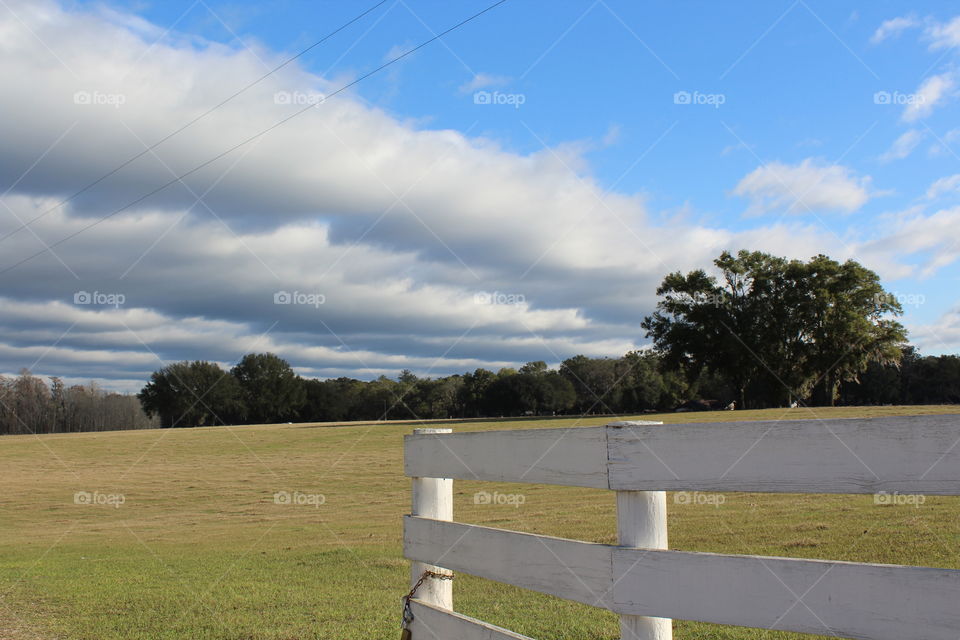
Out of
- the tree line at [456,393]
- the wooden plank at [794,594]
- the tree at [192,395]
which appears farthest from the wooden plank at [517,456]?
the tree at [192,395]

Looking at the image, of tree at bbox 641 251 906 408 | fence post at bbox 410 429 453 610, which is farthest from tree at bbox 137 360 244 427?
fence post at bbox 410 429 453 610

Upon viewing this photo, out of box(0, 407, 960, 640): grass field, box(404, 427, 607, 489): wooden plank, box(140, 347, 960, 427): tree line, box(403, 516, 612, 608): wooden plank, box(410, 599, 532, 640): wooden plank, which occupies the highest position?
box(140, 347, 960, 427): tree line

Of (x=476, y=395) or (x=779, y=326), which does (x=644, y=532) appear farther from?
(x=476, y=395)

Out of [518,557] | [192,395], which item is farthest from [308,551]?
[192,395]

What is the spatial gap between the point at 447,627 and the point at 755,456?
7.77 feet

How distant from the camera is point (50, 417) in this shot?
103 metres

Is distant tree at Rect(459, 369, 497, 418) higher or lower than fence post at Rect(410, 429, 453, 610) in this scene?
higher

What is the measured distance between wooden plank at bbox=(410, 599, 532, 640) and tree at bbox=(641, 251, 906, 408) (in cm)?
6006

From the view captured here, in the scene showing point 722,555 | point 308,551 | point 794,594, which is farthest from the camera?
point 308,551

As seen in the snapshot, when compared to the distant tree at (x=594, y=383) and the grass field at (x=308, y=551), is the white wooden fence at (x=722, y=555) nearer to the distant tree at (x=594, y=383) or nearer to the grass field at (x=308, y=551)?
the grass field at (x=308, y=551)

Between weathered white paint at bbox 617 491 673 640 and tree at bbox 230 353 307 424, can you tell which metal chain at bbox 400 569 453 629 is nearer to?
weathered white paint at bbox 617 491 673 640

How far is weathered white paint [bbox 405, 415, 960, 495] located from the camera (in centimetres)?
253

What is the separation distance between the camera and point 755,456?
2938mm

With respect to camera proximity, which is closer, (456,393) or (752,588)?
(752,588)
